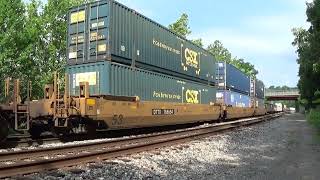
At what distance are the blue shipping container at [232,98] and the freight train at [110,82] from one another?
24.9 feet

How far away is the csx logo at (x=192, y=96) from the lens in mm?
21812

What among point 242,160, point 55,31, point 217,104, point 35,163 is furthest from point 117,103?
point 55,31

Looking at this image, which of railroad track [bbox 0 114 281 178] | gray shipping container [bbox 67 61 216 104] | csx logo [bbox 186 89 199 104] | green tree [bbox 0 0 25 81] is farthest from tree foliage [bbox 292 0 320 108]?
green tree [bbox 0 0 25 81]

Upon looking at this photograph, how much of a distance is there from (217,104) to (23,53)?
55.3 feet

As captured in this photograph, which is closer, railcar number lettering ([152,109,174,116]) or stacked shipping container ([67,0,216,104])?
stacked shipping container ([67,0,216,104])


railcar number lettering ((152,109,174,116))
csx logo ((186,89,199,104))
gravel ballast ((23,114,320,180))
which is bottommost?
gravel ballast ((23,114,320,180))

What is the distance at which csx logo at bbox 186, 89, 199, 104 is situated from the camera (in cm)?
2181

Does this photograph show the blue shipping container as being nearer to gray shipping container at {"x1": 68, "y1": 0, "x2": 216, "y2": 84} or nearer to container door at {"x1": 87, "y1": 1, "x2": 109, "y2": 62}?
gray shipping container at {"x1": 68, "y1": 0, "x2": 216, "y2": 84}

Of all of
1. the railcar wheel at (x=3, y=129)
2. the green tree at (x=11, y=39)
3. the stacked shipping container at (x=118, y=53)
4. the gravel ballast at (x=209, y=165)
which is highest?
the green tree at (x=11, y=39)

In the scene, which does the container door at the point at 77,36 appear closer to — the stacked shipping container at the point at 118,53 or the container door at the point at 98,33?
the stacked shipping container at the point at 118,53

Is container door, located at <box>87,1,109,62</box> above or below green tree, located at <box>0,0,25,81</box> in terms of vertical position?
below

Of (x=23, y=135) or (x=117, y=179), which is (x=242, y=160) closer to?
(x=117, y=179)

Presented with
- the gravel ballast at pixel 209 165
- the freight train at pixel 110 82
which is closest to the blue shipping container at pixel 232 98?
the freight train at pixel 110 82

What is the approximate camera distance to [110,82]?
15.0m
